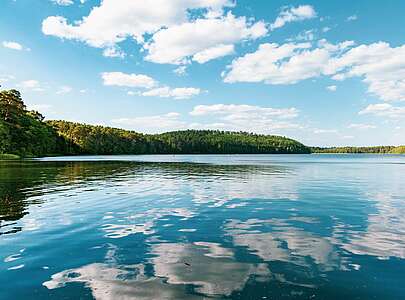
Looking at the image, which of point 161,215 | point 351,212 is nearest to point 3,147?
point 161,215

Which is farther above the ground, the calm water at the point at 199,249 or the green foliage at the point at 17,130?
the green foliage at the point at 17,130

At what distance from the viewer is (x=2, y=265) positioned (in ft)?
42.2

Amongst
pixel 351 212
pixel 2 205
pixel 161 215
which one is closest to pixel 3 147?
pixel 2 205

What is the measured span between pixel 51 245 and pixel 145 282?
6.75 m

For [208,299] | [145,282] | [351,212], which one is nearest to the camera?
[208,299]

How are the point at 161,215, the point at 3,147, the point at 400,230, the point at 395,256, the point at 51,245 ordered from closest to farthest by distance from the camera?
1. the point at 395,256
2. the point at 51,245
3. the point at 400,230
4. the point at 161,215
5. the point at 3,147

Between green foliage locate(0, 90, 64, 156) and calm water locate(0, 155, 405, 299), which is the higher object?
green foliage locate(0, 90, 64, 156)

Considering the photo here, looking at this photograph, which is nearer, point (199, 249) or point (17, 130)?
point (199, 249)

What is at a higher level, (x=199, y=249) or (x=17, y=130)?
(x=17, y=130)

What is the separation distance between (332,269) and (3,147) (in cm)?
12902

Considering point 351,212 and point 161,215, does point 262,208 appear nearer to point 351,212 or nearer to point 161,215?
point 351,212

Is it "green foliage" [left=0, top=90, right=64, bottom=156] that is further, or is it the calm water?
"green foliage" [left=0, top=90, right=64, bottom=156]

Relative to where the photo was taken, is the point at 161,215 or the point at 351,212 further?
the point at 351,212

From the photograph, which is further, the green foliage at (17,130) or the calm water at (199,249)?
the green foliage at (17,130)
